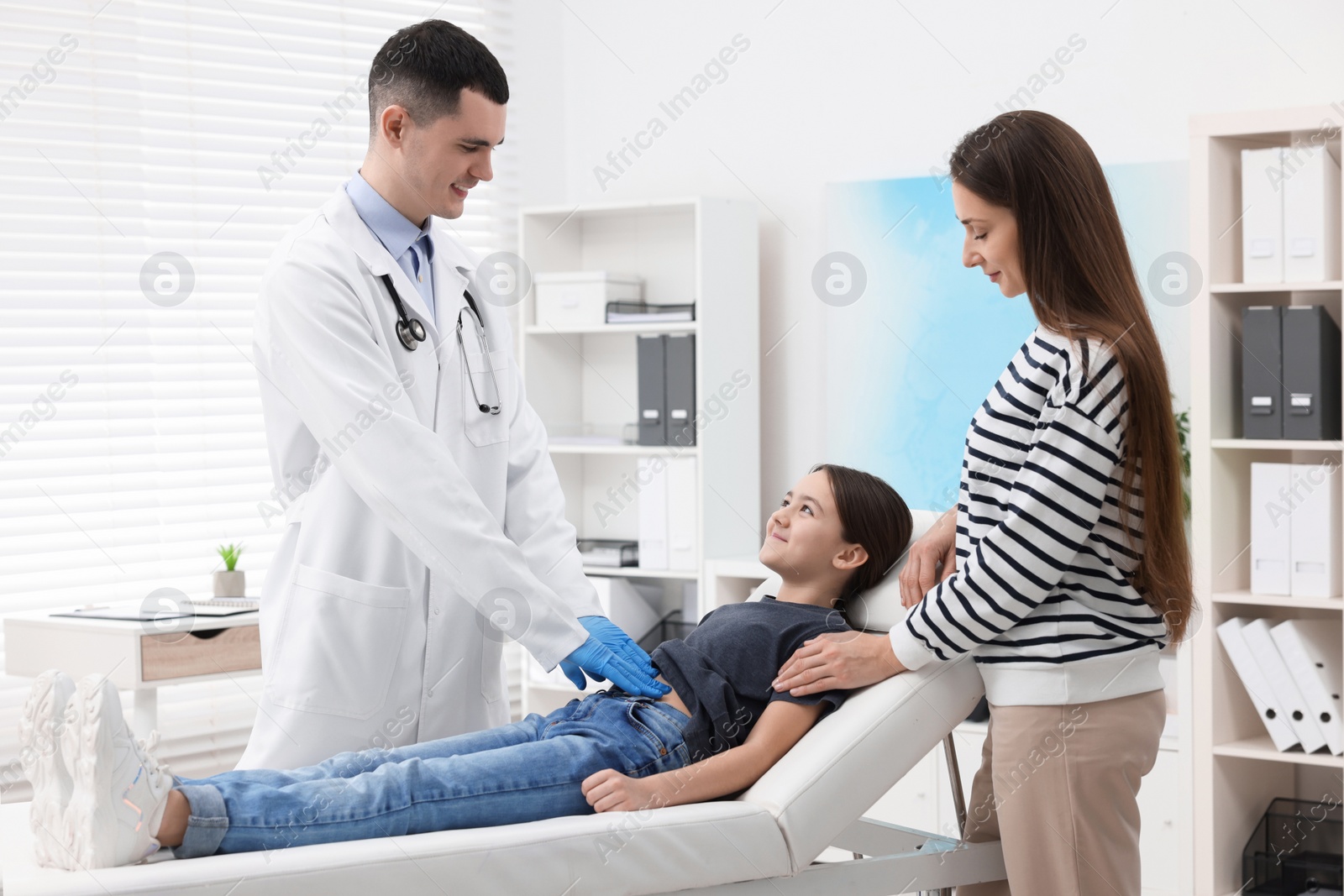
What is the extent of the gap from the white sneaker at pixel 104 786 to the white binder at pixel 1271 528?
89.9 inches

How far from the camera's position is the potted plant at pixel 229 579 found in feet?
10.3

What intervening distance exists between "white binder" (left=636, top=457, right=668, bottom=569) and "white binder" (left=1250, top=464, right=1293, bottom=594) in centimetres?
151

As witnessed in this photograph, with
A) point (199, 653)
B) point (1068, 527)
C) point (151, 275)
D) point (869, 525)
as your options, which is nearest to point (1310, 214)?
point (869, 525)

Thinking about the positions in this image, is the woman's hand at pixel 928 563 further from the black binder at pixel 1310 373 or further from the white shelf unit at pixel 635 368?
the white shelf unit at pixel 635 368

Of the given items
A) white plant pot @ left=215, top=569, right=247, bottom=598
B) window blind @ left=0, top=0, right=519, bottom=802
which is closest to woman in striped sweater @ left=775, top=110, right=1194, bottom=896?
white plant pot @ left=215, top=569, right=247, bottom=598

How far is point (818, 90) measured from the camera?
144 inches

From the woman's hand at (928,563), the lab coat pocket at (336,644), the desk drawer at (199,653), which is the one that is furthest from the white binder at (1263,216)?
the desk drawer at (199,653)

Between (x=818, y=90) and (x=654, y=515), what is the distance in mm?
1284

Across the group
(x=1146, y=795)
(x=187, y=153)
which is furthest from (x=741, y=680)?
(x=187, y=153)

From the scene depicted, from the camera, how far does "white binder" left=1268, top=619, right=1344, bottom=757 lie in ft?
8.77

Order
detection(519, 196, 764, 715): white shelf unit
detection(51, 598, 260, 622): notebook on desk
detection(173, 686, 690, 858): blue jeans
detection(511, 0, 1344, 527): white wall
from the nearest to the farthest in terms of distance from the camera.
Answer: detection(173, 686, 690, 858): blue jeans, detection(51, 598, 260, 622): notebook on desk, detection(511, 0, 1344, 527): white wall, detection(519, 196, 764, 715): white shelf unit

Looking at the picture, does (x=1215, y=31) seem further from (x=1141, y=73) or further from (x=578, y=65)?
(x=578, y=65)

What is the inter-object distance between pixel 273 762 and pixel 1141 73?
8.39 feet

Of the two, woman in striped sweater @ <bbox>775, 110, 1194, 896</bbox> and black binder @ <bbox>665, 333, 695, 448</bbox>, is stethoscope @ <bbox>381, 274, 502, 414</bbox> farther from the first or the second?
black binder @ <bbox>665, 333, 695, 448</bbox>
